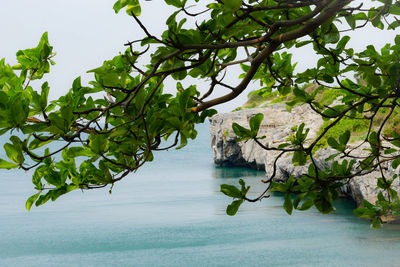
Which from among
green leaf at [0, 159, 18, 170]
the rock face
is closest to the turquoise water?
the rock face

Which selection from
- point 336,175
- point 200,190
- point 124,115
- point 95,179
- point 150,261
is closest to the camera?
point 124,115

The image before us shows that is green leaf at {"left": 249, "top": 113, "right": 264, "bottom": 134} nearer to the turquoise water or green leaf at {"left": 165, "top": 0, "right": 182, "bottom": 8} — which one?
green leaf at {"left": 165, "top": 0, "right": 182, "bottom": 8}

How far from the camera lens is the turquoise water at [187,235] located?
7.43m

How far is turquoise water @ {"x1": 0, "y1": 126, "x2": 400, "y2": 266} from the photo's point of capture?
7430 mm

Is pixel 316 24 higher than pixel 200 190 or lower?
higher

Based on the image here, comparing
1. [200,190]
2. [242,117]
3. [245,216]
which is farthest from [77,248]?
[242,117]

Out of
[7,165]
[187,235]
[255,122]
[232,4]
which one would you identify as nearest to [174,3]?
[232,4]

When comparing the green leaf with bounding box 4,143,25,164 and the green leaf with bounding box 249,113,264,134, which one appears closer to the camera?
the green leaf with bounding box 4,143,25,164

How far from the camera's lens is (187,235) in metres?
9.11

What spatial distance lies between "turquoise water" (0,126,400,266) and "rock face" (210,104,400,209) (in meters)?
0.74

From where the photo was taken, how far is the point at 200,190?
14.4 metres

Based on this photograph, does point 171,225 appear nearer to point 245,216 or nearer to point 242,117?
point 245,216

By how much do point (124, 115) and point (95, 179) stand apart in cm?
25

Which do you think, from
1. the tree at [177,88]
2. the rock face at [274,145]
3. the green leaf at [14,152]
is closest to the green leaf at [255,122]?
the tree at [177,88]
